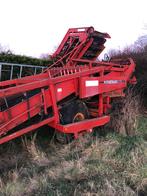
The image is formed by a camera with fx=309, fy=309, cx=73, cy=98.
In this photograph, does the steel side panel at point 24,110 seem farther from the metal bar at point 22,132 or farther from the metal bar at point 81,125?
the metal bar at point 81,125

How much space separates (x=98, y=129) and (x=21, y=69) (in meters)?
2.20

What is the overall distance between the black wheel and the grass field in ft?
0.46

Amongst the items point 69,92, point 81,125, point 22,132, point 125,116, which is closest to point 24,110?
point 22,132

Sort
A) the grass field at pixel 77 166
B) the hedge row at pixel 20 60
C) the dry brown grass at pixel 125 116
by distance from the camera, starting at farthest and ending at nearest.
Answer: the hedge row at pixel 20 60 < the dry brown grass at pixel 125 116 < the grass field at pixel 77 166

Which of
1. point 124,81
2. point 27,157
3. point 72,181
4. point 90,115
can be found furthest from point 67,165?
point 124,81

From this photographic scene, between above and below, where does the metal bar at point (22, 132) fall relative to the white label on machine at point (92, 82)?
below

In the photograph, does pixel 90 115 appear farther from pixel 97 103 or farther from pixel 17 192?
pixel 17 192

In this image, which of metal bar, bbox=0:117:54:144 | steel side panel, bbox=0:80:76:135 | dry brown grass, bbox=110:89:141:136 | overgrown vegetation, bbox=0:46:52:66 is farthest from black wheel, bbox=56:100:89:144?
overgrown vegetation, bbox=0:46:52:66

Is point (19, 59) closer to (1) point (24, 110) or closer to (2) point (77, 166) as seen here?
(1) point (24, 110)

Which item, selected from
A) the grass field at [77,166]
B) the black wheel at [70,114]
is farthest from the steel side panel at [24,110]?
the grass field at [77,166]

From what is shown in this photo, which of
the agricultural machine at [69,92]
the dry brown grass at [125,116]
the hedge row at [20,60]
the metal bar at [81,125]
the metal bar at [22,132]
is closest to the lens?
the metal bar at [22,132]

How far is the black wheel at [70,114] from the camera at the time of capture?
222 inches

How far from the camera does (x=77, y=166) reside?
4.44 meters

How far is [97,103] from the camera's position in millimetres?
6406
